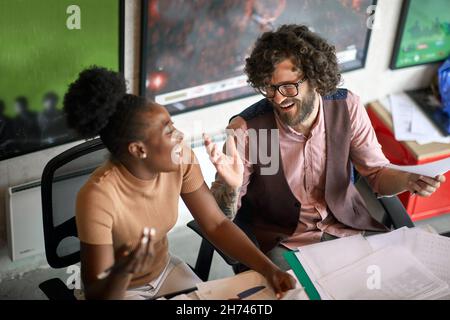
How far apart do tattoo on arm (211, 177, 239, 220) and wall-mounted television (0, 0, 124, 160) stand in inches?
24.6

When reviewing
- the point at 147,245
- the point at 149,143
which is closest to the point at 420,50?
the point at 149,143

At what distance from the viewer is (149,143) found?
180cm

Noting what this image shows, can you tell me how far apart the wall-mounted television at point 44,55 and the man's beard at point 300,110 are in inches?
26.1

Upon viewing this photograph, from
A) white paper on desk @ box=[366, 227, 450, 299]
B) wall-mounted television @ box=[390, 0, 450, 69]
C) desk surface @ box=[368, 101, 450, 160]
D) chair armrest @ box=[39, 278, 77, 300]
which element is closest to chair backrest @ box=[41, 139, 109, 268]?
chair armrest @ box=[39, 278, 77, 300]

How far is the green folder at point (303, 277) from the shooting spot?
1819 millimetres

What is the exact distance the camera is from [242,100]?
2881 millimetres

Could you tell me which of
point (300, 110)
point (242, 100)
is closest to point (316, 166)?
point (300, 110)

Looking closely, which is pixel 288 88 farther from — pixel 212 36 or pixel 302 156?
pixel 212 36

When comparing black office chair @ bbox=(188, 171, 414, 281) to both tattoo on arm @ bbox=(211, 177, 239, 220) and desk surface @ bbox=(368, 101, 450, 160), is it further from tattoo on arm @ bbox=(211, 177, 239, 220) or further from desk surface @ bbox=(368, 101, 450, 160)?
desk surface @ bbox=(368, 101, 450, 160)

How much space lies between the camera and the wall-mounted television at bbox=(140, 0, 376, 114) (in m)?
2.44

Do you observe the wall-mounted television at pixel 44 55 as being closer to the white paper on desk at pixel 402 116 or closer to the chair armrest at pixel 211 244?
the chair armrest at pixel 211 244

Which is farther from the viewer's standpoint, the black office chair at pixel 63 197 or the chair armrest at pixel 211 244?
the chair armrest at pixel 211 244

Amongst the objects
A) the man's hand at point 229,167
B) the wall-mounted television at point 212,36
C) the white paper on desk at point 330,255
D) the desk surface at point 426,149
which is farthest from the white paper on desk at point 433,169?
the wall-mounted television at point 212,36
